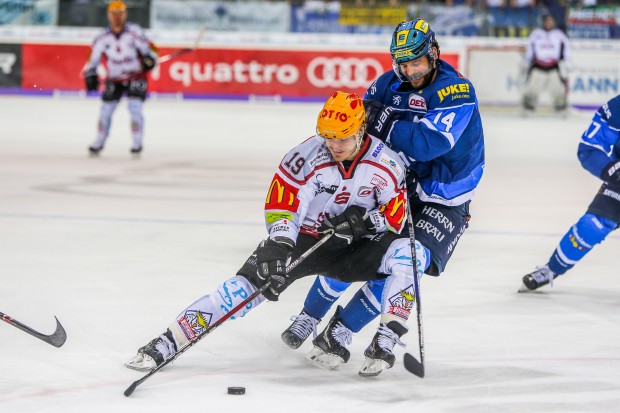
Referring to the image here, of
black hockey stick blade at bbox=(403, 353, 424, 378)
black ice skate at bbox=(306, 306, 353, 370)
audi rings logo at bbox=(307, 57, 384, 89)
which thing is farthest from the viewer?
audi rings logo at bbox=(307, 57, 384, 89)

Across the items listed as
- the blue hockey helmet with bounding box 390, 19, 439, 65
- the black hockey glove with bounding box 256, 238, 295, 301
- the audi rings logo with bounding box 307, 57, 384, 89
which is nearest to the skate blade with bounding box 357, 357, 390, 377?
the black hockey glove with bounding box 256, 238, 295, 301

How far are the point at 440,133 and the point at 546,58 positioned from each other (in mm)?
12549

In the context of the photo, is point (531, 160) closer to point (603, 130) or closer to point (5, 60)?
point (603, 130)

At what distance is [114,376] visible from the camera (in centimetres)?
402

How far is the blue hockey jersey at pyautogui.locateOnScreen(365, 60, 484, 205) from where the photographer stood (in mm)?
4355

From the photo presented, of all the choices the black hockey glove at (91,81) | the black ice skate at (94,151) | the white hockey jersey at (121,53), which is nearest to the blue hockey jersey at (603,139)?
the black ice skate at (94,151)

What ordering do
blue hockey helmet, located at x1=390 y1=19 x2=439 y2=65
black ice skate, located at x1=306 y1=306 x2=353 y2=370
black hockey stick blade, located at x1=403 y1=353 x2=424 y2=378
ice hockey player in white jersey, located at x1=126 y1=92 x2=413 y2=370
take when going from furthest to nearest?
1. blue hockey helmet, located at x1=390 y1=19 x2=439 y2=65
2. black ice skate, located at x1=306 y1=306 x2=353 y2=370
3. ice hockey player in white jersey, located at x1=126 y1=92 x2=413 y2=370
4. black hockey stick blade, located at x1=403 y1=353 x2=424 y2=378

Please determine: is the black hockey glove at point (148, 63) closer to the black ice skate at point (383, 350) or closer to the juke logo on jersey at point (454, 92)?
the juke logo on jersey at point (454, 92)

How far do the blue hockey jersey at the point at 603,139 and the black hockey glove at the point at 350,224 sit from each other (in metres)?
1.62

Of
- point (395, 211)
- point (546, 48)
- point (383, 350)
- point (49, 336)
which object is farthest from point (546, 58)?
point (49, 336)

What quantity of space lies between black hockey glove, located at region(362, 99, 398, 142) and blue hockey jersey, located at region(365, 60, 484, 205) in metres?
0.06

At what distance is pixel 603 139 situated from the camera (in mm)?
5375

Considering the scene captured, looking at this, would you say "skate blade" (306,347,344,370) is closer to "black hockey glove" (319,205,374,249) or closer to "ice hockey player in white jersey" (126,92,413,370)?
"ice hockey player in white jersey" (126,92,413,370)

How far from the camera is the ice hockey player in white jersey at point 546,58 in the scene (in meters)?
16.5
